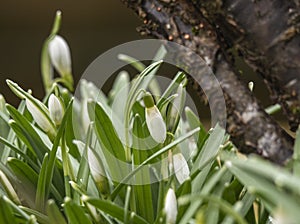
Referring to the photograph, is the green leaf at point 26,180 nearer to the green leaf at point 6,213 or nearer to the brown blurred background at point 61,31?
the green leaf at point 6,213

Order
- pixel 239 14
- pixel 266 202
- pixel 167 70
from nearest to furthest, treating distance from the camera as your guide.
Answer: pixel 266 202, pixel 239 14, pixel 167 70

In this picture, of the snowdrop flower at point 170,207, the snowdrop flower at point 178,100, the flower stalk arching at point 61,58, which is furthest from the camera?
the flower stalk arching at point 61,58

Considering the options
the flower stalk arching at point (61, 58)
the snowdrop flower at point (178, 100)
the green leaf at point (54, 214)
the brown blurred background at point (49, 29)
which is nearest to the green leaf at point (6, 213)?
the green leaf at point (54, 214)

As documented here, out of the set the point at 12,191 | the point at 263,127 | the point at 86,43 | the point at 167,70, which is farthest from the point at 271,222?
the point at 86,43

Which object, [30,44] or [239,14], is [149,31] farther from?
[30,44]

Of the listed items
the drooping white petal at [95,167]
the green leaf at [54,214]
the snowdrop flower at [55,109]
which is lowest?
the green leaf at [54,214]

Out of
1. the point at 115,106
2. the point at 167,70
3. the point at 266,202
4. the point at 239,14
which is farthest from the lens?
the point at 167,70

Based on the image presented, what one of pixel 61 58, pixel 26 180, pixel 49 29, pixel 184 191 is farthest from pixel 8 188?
pixel 49 29
